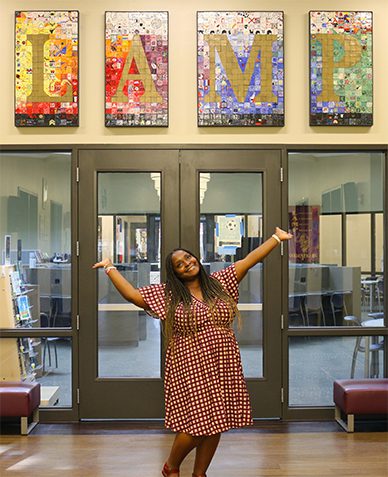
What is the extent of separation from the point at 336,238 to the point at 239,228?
0.84 meters

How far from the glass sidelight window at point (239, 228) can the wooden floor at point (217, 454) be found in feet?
2.15

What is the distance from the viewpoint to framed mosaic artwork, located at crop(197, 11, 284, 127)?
4.22 meters

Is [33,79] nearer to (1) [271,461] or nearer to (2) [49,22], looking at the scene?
(2) [49,22]

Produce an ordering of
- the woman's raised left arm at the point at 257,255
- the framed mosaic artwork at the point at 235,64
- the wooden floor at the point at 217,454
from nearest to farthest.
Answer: the woman's raised left arm at the point at 257,255 < the wooden floor at the point at 217,454 < the framed mosaic artwork at the point at 235,64

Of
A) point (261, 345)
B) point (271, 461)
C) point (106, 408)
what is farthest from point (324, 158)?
point (106, 408)

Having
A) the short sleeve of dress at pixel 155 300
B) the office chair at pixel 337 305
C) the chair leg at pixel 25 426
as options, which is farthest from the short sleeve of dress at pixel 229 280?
the chair leg at pixel 25 426

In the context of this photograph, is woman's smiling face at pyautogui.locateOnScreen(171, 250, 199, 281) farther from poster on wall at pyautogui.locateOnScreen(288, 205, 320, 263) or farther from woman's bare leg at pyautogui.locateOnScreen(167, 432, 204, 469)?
poster on wall at pyautogui.locateOnScreen(288, 205, 320, 263)

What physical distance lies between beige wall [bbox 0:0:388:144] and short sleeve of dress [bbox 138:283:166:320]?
5.66 ft

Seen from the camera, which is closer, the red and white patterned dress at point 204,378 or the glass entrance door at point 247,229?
the red and white patterned dress at point 204,378

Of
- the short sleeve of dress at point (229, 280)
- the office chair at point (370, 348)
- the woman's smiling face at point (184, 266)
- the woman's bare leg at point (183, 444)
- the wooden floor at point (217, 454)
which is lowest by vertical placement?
the wooden floor at point (217, 454)

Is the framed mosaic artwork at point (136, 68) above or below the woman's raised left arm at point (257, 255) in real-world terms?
above

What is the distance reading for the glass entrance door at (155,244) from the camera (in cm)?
426

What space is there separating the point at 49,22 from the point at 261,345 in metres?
3.21

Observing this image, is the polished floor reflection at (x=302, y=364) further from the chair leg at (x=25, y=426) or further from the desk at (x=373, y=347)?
the chair leg at (x=25, y=426)
